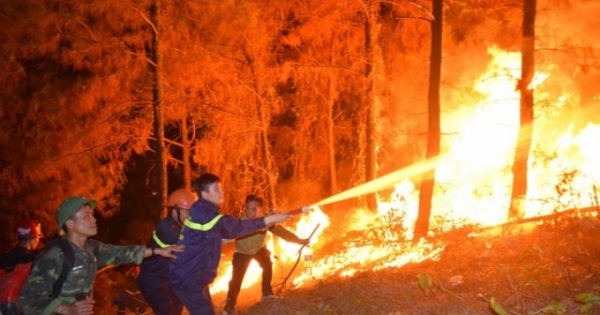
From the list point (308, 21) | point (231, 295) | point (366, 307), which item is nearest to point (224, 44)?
point (308, 21)

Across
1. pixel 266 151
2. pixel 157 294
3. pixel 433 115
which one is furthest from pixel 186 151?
pixel 157 294

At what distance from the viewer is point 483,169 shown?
1362 cm

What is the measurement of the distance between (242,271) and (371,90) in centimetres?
844

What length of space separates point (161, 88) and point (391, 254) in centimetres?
681

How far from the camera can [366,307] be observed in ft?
23.5

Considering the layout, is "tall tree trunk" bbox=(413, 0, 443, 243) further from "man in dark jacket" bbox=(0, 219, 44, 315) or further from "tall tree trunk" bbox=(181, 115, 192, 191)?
"tall tree trunk" bbox=(181, 115, 192, 191)

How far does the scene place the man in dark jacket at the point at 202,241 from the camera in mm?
5996

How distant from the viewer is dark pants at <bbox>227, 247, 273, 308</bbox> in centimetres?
857

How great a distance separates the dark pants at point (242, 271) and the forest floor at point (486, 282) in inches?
9.8

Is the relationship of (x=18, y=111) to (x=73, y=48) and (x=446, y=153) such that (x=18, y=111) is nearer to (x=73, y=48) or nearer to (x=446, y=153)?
(x=73, y=48)

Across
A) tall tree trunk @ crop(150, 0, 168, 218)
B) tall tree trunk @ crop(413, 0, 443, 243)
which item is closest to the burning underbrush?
tall tree trunk @ crop(413, 0, 443, 243)

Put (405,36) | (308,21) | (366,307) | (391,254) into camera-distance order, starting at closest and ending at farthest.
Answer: (366,307), (391,254), (405,36), (308,21)

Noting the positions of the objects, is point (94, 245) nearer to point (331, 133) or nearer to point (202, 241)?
point (202, 241)

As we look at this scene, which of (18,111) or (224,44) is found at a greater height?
(224,44)
